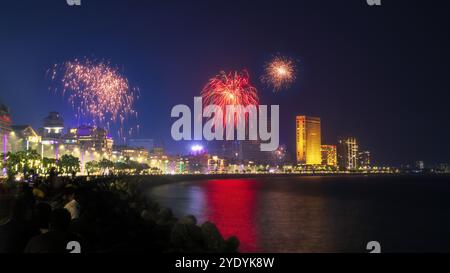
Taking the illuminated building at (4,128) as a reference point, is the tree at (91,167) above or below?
below

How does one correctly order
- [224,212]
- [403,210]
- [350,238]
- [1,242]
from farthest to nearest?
1. [403,210]
2. [224,212]
3. [350,238]
4. [1,242]

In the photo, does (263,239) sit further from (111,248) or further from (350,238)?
(111,248)

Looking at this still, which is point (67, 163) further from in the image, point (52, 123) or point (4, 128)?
point (52, 123)

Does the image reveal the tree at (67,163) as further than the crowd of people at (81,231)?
Yes

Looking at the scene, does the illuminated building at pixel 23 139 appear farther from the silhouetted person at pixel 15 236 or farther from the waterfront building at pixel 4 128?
the silhouetted person at pixel 15 236

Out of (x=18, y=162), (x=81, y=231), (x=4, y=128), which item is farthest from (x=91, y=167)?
(x=81, y=231)

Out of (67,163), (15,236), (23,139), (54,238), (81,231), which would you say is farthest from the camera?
(23,139)

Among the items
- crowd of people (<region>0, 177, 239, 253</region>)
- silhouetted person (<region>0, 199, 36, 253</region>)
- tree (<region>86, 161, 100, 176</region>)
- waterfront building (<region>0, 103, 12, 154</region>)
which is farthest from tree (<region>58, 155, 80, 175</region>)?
silhouetted person (<region>0, 199, 36, 253</region>)

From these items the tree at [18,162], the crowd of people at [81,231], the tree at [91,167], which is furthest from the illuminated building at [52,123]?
the crowd of people at [81,231]
